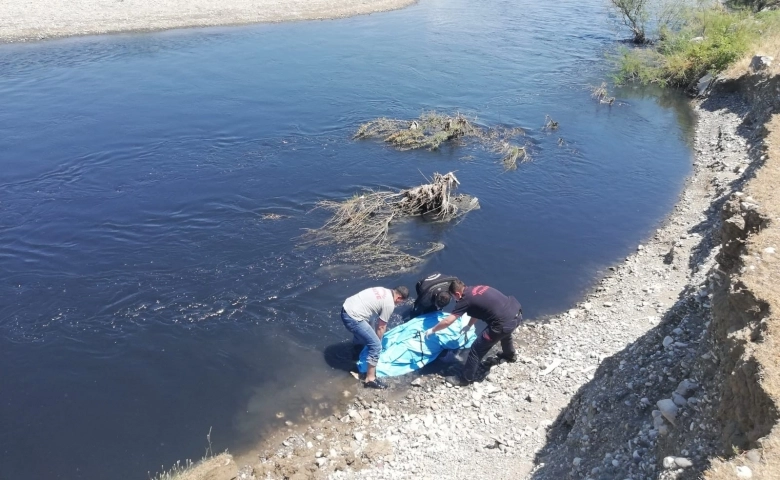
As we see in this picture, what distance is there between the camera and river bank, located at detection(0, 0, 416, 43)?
3622cm

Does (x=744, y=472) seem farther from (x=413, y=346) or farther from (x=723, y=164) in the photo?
(x=723, y=164)

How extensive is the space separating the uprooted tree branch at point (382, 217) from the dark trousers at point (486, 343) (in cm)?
426

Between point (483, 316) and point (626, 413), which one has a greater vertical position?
point (626, 413)

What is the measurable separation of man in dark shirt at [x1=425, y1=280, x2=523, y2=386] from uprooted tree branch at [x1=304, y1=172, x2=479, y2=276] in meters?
4.17

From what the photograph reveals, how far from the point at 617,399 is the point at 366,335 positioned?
4776 millimetres

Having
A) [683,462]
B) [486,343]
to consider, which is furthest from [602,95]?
[683,462]

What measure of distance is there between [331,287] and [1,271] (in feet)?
27.4

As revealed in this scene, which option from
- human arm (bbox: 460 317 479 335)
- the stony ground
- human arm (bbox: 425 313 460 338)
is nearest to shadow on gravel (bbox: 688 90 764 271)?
the stony ground

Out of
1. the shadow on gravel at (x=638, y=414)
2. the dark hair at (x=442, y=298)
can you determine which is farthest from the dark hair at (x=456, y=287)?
the shadow on gravel at (x=638, y=414)

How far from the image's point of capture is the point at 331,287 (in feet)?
47.6

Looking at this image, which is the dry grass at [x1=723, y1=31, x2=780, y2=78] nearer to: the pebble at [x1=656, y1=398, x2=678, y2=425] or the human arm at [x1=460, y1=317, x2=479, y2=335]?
the human arm at [x1=460, y1=317, x2=479, y2=335]

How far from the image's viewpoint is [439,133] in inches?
896

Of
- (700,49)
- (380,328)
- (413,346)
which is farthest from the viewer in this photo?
(700,49)

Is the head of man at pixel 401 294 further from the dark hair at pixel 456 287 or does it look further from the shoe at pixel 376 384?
the shoe at pixel 376 384
